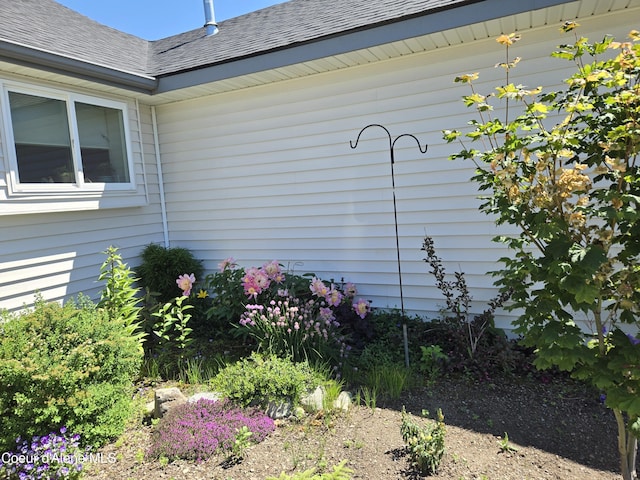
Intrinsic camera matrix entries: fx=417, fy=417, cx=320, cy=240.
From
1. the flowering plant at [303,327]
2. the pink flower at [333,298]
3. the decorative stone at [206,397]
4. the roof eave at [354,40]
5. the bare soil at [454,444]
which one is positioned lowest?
the bare soil at [454,444]

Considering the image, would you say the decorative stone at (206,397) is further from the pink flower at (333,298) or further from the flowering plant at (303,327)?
the pink flower at (333,298)

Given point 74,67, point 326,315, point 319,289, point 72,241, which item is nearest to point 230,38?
point 74,67

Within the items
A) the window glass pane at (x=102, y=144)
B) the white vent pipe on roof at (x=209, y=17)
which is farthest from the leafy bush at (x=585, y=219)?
the white vent pipe on roof at (x=209, y=17)

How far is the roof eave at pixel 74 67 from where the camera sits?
148 inches

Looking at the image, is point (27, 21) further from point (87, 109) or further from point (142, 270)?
point (142, 270)

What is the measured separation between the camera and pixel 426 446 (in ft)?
7.98

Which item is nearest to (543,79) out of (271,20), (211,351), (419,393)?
(419,393)

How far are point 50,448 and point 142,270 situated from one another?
298 cm

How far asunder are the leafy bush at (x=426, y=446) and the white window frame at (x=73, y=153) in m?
4.11

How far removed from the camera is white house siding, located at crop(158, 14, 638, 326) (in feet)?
13.7

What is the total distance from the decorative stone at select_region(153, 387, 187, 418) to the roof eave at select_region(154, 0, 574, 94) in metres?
3.36

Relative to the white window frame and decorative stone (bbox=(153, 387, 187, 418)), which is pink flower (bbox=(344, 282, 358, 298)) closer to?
decorative stone (bbox=(153, 387, 187, 418))

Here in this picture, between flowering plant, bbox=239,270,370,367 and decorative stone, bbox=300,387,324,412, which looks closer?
decorative stone, bbox=300,387,324,412

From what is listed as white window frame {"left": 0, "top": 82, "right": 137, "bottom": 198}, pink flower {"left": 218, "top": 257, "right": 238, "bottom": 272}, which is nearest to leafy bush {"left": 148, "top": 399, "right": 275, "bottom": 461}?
pink flower {"left": 218, "top": 257, "right": 238, "bottom": 272}
